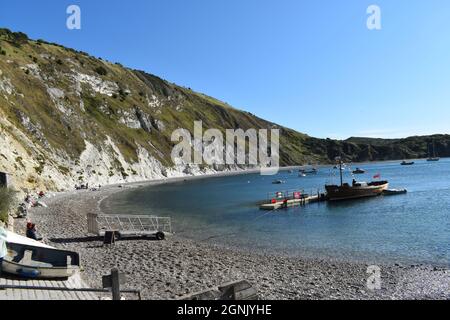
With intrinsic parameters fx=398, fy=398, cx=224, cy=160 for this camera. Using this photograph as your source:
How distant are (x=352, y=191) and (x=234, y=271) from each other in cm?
5432

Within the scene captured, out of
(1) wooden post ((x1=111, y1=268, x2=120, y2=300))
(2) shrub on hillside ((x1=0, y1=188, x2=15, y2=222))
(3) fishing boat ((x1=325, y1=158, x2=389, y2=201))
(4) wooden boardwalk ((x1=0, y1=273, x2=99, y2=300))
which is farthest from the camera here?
(3) fishing boat ((x1=325, y1=158, x2=389, y2=201))

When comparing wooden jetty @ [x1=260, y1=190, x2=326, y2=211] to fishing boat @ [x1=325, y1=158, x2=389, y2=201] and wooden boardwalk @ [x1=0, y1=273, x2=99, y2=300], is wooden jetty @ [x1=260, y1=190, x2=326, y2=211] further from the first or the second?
wooden boardwalk @ [x1=0, y1=273, x2=99, y2=300]

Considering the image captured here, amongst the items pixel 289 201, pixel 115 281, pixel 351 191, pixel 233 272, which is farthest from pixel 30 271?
pixel 351 191

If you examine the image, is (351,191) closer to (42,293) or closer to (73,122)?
(42,293)

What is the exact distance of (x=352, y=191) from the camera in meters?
73.7

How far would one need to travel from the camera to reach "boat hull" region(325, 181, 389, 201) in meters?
72.1

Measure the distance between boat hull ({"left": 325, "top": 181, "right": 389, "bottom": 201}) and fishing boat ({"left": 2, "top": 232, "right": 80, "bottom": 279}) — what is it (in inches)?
2313

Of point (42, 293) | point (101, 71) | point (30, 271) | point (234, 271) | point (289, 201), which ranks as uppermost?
point (101, 71)

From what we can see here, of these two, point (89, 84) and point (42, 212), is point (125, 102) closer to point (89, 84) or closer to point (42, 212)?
point (89, 84)

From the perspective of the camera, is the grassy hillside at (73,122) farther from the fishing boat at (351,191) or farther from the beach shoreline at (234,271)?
the fishing boat at (351,191)

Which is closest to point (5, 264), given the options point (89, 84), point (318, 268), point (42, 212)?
point (318, 268)

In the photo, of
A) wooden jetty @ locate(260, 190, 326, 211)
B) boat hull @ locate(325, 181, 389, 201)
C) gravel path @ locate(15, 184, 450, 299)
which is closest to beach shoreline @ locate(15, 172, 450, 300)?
gravel path @ locate(15, 184, 450, 299)

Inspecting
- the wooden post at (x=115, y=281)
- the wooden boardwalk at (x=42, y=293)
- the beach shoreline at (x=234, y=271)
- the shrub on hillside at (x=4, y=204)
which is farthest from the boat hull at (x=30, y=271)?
the shrub on hillside at (x=4, y=204)

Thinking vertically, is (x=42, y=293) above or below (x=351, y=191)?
above
